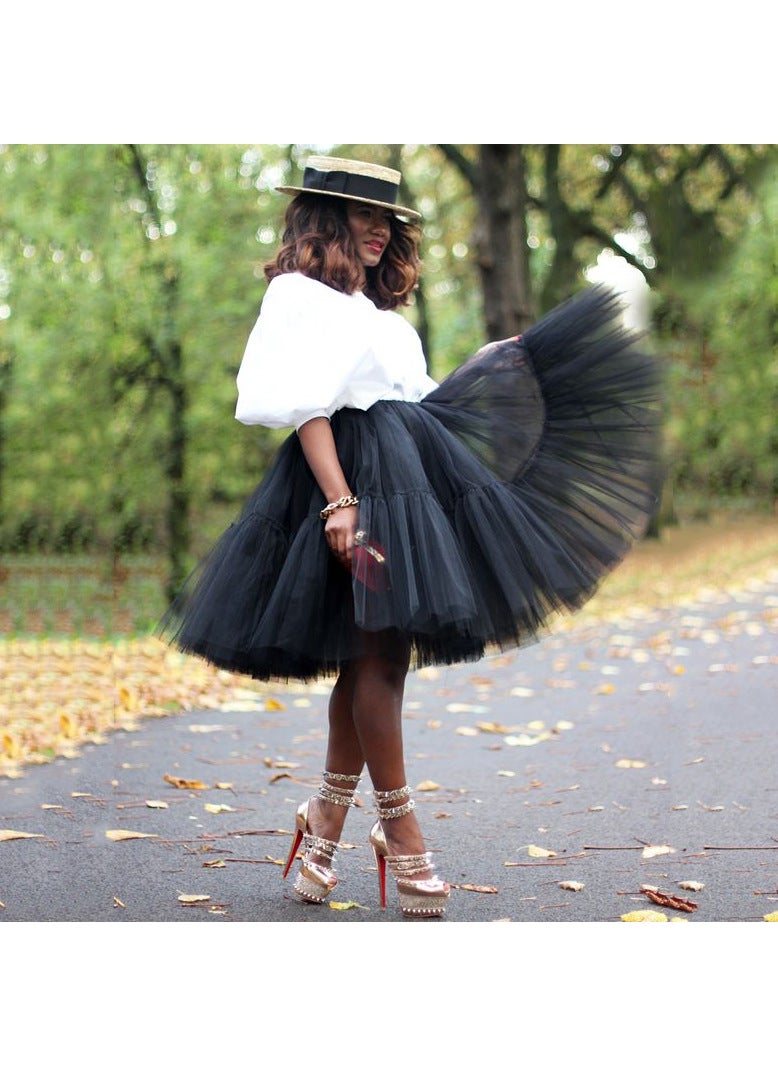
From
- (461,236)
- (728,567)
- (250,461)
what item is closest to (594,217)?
(461,236)

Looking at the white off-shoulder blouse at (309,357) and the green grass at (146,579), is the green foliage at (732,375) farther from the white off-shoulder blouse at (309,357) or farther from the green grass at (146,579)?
the white off-shoulder blouse at (309,357)

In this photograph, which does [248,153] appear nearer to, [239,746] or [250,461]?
[250,461]

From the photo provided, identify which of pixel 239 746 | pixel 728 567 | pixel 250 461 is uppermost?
pixel 250 461

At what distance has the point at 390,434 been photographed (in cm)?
287

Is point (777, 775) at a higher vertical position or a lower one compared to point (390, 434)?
lower

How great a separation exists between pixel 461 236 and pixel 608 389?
1426 cm

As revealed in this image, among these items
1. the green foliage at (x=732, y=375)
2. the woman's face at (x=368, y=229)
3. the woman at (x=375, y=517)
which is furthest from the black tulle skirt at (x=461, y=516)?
the green foliage at (x=732, y=375)

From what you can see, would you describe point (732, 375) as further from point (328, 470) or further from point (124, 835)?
point (328, 470)

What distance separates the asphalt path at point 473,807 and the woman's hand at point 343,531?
0.99 m

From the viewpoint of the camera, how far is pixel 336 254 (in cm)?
296

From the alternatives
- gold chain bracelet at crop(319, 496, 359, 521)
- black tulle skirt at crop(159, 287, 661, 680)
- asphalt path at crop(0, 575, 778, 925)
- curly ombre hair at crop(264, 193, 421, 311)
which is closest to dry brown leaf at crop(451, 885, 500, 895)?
asphalt path at crop(0, 575, 778, 925)

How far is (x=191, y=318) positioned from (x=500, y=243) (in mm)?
2913

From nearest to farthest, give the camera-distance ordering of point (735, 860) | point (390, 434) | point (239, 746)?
point (390, 434), point (735, 860), point (239, 746)

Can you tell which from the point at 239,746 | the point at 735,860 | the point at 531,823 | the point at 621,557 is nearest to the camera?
the point at 621,557
